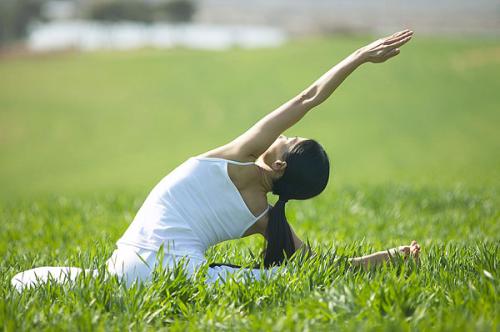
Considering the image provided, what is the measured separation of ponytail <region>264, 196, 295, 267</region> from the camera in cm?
451

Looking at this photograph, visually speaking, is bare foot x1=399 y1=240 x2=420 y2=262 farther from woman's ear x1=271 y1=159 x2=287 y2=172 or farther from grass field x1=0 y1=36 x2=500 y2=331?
woman's ear x1=271 y1=159 x2=287 y2=172

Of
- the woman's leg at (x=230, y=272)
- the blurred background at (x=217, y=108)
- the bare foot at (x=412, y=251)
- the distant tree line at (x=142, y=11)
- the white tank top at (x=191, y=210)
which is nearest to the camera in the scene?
the woman's leg at (x=230, y=272)

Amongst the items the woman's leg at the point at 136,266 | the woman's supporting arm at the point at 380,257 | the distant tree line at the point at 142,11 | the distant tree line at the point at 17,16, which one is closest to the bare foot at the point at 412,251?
the woman's supporting arm at the point at 380,257

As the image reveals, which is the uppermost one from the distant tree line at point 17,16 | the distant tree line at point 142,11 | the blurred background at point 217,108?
the distant tree line at point 17,16

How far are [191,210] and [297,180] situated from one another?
2.20 ft

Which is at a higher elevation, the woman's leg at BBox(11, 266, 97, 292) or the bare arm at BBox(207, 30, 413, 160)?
the bare arm at BBox(207, 30, 413, 160)

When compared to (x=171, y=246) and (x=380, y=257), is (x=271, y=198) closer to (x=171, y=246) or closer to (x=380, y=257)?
(x=380, y=257)

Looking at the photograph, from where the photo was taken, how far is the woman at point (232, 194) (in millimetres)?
4395

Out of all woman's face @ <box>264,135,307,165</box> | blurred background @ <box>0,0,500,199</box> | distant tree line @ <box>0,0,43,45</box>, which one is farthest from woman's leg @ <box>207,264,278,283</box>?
distant tree line @ <box>0,0,43,45</box>

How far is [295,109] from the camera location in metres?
4.43

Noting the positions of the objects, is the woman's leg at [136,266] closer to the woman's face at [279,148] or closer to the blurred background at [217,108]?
the woman's face at [279,148]

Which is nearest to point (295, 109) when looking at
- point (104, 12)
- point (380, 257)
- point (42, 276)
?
point (380, 257)

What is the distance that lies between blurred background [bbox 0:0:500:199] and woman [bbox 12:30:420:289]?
1191cm

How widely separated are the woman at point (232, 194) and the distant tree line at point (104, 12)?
57.4 metres
